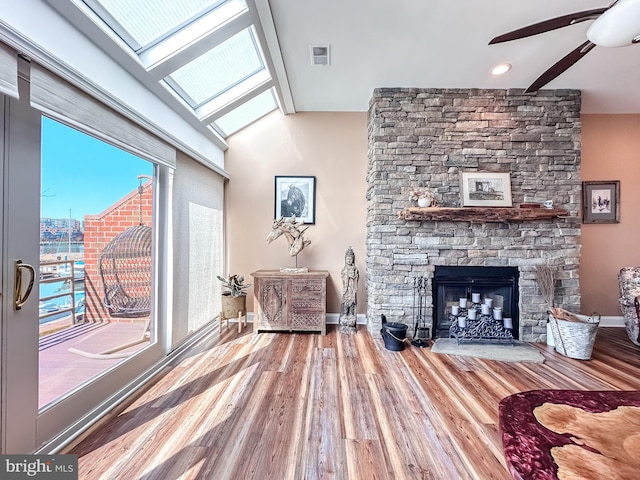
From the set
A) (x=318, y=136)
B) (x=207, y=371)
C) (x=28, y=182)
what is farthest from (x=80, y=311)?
(x=318, y=136)

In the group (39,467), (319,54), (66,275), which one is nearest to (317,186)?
(319,54)

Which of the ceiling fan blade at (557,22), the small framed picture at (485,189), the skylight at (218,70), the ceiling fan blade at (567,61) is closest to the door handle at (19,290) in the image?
the skylight at (218,70)

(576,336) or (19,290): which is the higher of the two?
(19,290)

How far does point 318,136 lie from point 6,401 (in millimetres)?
3896

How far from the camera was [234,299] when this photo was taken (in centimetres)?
365

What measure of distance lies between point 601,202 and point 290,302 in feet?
15.3

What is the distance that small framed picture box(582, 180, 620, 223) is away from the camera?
3957 millimetres

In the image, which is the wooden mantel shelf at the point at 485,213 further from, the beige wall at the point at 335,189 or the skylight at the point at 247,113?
the skylight at the point at 247,113

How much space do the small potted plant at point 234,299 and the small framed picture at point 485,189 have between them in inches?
121

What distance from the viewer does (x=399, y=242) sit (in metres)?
3.48

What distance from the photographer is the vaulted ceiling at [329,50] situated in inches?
84.4

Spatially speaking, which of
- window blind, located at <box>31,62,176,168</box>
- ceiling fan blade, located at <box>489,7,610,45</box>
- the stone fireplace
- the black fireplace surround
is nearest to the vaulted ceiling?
the stone fireplace

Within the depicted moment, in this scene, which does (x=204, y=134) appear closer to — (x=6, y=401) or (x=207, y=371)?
(x=207, y=371)

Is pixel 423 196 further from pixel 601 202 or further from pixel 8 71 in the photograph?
pixel 8 71
